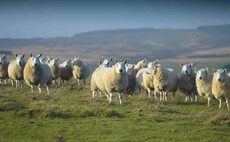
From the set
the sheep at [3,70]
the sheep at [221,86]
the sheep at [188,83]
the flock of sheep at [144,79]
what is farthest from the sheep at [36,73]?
the sheep at [221,86]

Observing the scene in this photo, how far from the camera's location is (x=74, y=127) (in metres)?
19.7

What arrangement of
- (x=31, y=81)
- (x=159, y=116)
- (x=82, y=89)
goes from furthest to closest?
1. (x=82, y=89)
2. (x=31, y=81)
3. (x=159, y=116)

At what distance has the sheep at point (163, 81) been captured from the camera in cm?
3041

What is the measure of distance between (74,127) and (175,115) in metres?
5.14

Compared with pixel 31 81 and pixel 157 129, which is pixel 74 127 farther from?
pixel 31 81

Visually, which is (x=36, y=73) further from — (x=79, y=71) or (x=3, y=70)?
(x=79, y=71)

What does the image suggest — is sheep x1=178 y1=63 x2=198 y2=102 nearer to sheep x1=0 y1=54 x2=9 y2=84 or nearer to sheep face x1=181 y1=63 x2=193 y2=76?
sheep face x1=181 y1=63 x2=193 y2=76

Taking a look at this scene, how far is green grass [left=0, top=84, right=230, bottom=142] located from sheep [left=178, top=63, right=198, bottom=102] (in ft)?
12.5

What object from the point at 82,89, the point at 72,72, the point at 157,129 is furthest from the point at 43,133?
the point at 72,72

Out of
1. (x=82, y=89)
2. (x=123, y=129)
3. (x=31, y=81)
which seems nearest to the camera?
(x=123, y=129)

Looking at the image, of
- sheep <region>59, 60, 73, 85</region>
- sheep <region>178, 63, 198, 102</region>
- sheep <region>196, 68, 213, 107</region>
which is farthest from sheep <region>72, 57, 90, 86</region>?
sheep <region>196, 68, 213, 107</region>

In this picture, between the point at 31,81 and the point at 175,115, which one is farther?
the point at 31,81

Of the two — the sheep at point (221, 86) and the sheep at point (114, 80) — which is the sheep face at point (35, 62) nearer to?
the sheep at point (114, 80)

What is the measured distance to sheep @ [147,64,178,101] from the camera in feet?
99.8
